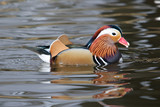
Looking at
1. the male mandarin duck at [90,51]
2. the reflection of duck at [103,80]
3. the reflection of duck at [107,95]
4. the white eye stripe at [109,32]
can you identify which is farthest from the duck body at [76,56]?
the reflection of duck at [107,95]

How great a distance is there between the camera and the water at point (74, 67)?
540 cm

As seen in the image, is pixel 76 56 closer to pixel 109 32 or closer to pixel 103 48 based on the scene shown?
pixel 103 48

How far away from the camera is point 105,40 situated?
24.3 feet

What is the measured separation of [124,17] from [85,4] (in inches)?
117

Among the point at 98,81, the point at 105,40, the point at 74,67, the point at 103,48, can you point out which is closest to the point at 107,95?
the point at 98,81

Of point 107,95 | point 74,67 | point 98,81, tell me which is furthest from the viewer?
point 74,67

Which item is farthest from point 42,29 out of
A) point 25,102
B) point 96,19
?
point 25,102

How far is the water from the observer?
540cm

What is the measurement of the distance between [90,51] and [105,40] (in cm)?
32

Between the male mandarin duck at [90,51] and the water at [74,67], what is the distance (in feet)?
0.41

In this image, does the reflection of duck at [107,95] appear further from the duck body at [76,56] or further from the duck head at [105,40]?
the duck head at [105,40]

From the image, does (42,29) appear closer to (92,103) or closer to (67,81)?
(67,81)

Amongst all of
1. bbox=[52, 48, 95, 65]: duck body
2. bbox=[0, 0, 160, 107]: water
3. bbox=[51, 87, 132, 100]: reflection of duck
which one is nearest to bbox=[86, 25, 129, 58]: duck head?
bbox=[52, 48, 95, 65]: duck body

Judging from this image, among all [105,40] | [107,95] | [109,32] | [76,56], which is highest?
[109,32]
